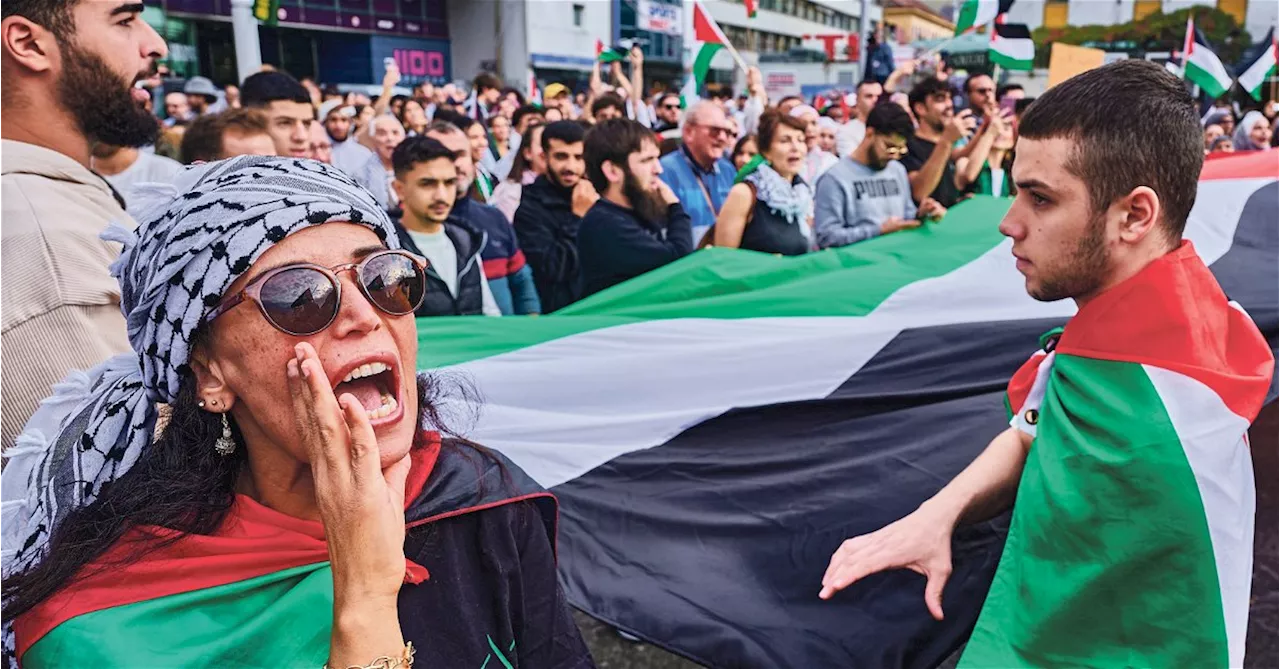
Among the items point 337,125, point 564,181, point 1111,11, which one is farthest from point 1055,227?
point 1111,11

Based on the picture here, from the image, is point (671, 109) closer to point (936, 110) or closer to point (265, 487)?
point (936, 110)

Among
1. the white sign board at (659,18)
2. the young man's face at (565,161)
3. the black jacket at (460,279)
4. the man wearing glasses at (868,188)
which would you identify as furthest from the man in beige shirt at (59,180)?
the white sign board at (659,18)

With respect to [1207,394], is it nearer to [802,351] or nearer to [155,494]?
[802,351]

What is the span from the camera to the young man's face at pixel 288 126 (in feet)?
14.2

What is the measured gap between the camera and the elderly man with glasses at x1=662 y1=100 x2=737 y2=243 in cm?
530

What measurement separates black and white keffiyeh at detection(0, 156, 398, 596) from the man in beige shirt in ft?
0.88

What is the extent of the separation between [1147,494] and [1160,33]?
29727mm

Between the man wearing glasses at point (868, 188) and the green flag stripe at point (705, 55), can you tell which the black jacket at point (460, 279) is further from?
the green flag stripe at point (705, 55)

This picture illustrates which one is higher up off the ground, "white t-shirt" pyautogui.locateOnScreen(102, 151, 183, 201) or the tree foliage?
the tree foliage

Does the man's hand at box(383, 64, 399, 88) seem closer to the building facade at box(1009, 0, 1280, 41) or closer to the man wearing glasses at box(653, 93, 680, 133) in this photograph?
the man wearing glasses at box(653, 93, 680, 133)

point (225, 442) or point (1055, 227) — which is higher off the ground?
point (1055, 227)

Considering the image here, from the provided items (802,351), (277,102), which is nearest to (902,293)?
(802,351)

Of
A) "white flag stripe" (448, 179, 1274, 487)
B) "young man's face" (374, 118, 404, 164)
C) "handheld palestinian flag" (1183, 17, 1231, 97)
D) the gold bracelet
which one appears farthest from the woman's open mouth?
"handheld palestinian flag" (1183, 17, 1231, 97)

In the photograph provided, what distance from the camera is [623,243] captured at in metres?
3.87
